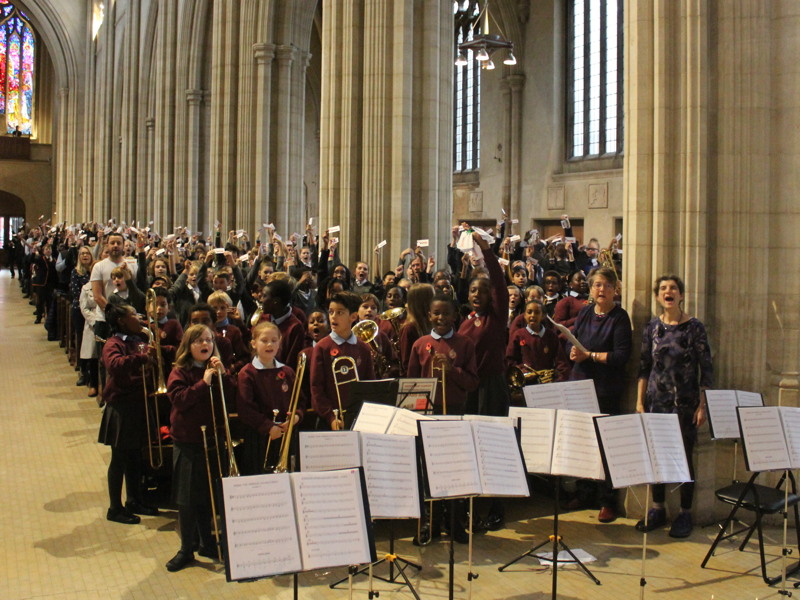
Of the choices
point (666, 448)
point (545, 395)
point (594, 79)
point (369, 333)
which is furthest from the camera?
point (594, 79)

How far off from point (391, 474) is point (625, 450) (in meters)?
1.43

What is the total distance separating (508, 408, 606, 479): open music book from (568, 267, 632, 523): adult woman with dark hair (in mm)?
1695

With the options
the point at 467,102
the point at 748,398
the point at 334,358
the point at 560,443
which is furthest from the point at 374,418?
the point at 467,102

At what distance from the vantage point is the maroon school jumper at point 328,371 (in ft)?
20.8

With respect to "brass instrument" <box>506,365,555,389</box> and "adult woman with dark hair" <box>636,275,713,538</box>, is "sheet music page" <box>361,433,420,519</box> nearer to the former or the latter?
"adult woman with dark hair" <box>636,275,713,538</box>

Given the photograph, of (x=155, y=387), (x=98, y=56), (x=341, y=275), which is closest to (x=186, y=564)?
(x=155, y=387)

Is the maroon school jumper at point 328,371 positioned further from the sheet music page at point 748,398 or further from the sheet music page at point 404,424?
the sheet music page at point 748,398

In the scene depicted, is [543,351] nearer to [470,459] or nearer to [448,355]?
[448,355]

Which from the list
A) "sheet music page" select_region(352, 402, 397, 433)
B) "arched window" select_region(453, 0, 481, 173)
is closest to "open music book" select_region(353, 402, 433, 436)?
"sheet music page" select_region(352, 402, 397, 433)

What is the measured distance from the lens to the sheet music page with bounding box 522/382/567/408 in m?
6.24

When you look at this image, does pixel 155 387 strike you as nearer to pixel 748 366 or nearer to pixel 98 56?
pixel 748 366

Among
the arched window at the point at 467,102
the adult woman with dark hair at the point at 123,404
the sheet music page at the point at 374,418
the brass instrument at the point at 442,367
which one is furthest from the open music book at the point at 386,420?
the arched window at the point at 467,102

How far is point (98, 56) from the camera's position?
46.3 metres

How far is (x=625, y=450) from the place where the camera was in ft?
17.0
